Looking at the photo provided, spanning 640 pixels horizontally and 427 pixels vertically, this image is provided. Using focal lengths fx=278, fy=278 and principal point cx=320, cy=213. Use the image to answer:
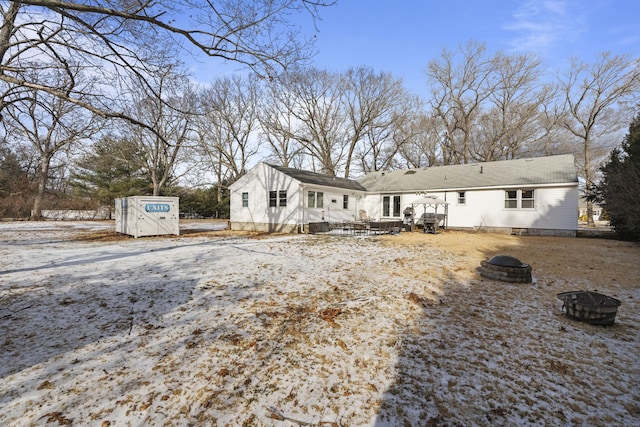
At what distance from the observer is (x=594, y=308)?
12.9 feet

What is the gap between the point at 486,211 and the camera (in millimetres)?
17281

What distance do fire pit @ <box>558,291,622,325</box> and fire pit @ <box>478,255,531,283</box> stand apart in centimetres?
193

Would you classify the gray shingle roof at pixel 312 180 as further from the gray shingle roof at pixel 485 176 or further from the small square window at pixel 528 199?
the small square window at pixel 528 199

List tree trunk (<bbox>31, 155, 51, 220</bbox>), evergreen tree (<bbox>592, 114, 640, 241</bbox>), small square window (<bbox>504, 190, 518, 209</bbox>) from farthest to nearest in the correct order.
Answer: tree trunk (<bbox>31, 155, 51, 220</bbox>)
small square window (<bbox>504, 190, 518, 209</bbox>)
evergreen tree (<bbox>592, 114, 640, 241</bbox>)

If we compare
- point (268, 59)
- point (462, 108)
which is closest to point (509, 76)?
point (462, 108)

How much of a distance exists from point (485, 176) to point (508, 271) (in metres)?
14.5

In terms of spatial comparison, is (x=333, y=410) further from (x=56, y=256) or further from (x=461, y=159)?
(x=461, y=159)

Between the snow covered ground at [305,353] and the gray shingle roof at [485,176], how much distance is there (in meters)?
12.1

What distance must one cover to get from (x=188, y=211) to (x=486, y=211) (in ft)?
91.9

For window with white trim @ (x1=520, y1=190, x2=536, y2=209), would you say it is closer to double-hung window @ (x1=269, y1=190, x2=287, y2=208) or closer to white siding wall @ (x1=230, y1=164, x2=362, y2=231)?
white siding wall @ (x1=230, y1=164, x2=362, y2=231)

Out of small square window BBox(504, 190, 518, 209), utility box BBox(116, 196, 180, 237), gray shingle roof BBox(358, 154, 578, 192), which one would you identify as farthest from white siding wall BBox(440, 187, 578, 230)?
utility box BBox(116, 196, 180, 237)

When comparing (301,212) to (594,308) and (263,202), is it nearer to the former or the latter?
(263,202)

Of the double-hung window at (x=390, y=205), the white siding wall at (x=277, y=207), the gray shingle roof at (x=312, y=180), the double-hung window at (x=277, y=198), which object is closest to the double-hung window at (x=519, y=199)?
the double-hung window at (x=390, y=205)

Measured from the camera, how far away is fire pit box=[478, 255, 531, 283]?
6.02 m
